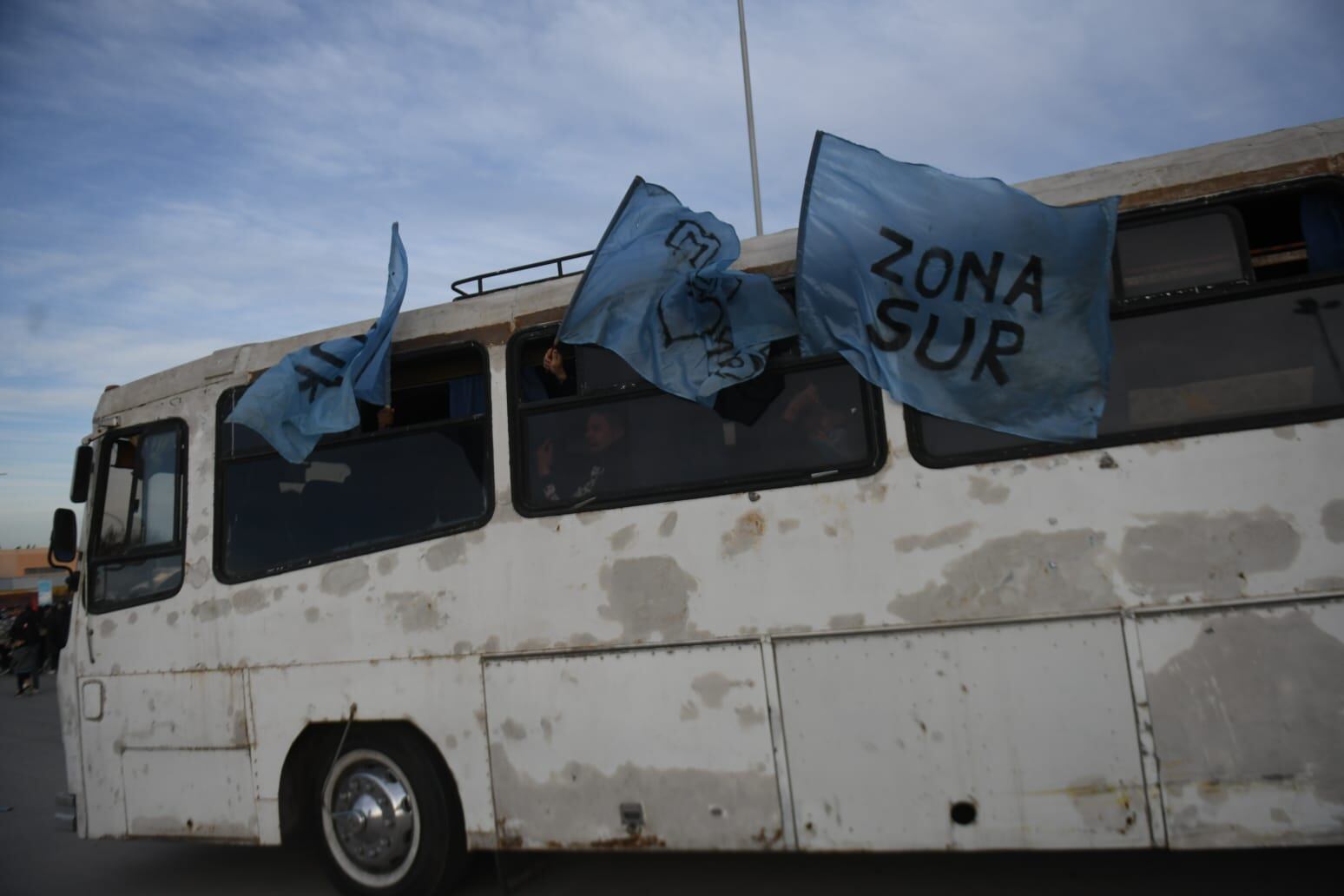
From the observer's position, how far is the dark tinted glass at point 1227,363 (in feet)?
12.0

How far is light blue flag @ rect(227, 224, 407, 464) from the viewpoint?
491 centimetres

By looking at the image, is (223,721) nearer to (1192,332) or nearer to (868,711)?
(868,711)

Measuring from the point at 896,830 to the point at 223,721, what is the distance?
12.0ft

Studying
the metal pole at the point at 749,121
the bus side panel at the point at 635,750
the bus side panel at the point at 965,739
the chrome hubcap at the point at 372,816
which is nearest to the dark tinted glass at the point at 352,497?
the bus side panel at the point at 635,750

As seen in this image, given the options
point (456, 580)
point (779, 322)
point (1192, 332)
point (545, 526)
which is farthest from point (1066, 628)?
point (456, 580)

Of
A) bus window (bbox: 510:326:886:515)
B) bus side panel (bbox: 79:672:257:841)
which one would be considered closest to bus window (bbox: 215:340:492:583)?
bus window (bbox: 510:326:886:515)

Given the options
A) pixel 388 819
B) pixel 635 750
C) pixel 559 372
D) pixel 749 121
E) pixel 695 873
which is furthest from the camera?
pixel 749 121

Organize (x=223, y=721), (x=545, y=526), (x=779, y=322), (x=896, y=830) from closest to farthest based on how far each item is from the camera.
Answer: (x=896, y=830)
(x=779, y=322)
(x=545, y=526)
(x=223, y=721)

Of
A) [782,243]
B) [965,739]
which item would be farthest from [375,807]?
[782,243]

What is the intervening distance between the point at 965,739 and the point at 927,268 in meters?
1.99

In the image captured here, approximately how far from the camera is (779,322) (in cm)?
425

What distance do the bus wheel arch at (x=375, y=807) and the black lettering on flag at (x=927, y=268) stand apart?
10.8ft

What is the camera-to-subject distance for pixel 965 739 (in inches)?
154

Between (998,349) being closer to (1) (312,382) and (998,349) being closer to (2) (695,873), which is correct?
(2) (695,873)
